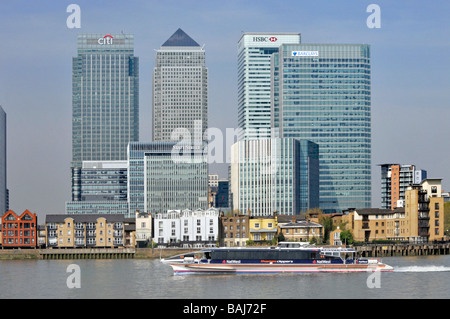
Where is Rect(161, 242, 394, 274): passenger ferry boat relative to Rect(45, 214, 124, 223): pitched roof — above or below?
below

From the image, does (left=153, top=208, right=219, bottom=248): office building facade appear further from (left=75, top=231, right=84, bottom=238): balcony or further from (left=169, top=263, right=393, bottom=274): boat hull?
(left=169, top=263, right=393, bottom=274): boat hull

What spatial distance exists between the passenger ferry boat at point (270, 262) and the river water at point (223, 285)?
4.93ft

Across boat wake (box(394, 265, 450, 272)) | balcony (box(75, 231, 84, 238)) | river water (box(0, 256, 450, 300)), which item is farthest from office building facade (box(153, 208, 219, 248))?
boat wake (box(394, 265, 450, 272))

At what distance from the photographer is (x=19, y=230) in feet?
613

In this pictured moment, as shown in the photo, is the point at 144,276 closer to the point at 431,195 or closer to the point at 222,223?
the point at 222,223

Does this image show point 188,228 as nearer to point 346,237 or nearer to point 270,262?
point 346,237

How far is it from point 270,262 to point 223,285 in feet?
57.9

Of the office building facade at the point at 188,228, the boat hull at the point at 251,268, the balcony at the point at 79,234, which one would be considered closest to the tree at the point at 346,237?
the office building facade at the point at 188,228

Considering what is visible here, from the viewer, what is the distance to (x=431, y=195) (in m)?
186

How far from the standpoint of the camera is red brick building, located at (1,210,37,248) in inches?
7318

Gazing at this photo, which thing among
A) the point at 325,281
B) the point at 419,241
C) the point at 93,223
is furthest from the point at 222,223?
the point at 325,281

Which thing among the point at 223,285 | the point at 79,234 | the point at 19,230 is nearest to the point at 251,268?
the point at 223,285

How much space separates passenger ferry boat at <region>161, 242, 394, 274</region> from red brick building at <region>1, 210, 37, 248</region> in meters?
76.4
